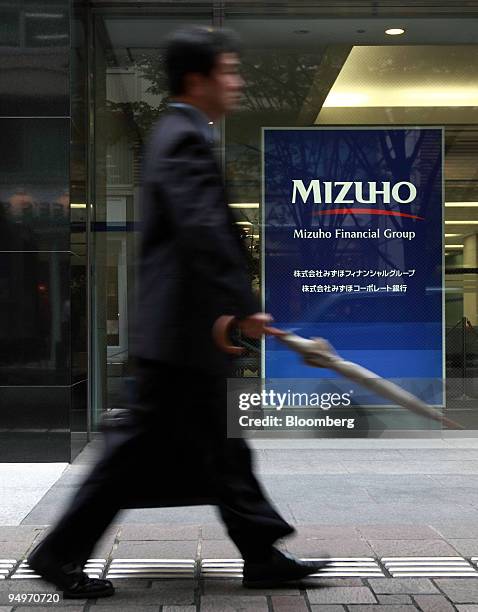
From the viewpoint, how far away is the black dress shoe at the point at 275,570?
3.53 meters

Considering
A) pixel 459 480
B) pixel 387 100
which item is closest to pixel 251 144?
pixel 387 100

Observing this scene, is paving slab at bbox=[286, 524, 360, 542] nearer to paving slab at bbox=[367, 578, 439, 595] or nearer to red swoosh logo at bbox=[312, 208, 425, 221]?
paving slab at bbox=[367, 578, 439, 595]

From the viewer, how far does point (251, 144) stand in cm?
845

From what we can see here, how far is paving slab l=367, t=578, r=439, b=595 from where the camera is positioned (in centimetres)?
356

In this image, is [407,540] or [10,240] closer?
[407,540]

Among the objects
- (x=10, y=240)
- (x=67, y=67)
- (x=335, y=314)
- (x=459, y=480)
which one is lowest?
(x=459, y=480)

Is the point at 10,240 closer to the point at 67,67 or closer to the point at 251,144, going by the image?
the point at 67,67

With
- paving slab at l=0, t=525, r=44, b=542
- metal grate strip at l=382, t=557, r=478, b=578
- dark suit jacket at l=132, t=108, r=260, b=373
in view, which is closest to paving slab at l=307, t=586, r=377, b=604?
metal grate strip at l=382, t=557, r=478, b=578

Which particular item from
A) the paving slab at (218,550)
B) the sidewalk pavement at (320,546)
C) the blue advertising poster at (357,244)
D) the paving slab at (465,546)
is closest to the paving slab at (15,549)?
the sidewalk pavement at (320,546)

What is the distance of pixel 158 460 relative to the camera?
3318 millimetres

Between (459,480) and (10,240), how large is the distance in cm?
383

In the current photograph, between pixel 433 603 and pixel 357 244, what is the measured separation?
5288mm

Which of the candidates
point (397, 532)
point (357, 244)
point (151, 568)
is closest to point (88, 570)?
point (151, 568)

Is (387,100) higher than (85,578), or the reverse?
(387,100)
